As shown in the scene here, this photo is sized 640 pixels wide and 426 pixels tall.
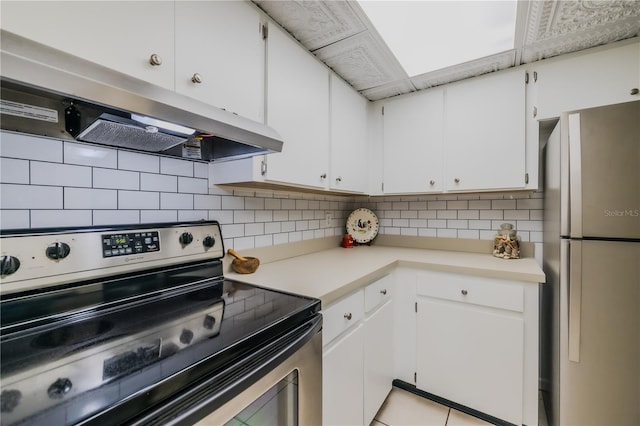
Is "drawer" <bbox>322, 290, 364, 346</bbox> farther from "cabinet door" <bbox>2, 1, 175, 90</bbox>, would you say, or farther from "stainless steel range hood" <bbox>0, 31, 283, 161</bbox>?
"cabinet door" <bbox>2, 1, 175, 90</bbox>

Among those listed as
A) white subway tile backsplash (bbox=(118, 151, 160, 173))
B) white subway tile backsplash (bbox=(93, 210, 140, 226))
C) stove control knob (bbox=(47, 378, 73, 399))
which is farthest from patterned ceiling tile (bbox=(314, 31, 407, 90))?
stove control knob (bbox=(47, 378, 73, 399))

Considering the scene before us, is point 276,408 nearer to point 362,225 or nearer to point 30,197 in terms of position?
point 30,197

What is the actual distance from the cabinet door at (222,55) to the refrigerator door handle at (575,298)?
1.52m

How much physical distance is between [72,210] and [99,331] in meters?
0.45

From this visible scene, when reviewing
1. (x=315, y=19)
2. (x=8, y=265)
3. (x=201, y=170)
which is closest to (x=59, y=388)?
(x=8, y=265)

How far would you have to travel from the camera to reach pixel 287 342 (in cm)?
79

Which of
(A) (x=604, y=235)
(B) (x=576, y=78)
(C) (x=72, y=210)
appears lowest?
(A) (x=604, y=235)

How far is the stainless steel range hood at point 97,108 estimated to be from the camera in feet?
1.69

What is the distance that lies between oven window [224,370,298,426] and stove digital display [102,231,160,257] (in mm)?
670

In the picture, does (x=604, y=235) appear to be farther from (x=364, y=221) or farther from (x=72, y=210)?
(x=72, y=210)

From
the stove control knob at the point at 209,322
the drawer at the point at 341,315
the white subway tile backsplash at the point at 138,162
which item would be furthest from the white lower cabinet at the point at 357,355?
the white subway tile backsplash at the point at 138,162

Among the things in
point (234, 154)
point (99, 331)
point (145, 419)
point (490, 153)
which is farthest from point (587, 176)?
point (99, 331)

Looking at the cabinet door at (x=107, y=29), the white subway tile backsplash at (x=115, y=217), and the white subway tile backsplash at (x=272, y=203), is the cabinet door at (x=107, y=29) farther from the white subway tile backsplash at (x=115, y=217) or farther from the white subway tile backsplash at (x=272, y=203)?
the white subway tile backsplash at (x=272, y=203)

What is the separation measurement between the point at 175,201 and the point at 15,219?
47 centimetres
